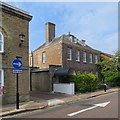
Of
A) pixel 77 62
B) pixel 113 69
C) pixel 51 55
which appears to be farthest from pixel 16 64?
pixel 113 69

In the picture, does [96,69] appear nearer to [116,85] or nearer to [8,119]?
[116,85]

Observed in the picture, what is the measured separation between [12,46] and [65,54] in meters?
9.84

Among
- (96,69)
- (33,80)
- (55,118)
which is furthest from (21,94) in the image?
(96,69)

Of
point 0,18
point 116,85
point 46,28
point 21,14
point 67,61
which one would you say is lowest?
point 116,85

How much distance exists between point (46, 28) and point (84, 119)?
1963cm

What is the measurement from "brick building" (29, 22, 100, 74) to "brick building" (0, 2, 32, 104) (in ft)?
26.8

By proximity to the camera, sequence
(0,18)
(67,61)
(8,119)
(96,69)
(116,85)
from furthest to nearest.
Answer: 1. (96,69)
2. (116,85)
3. (67,61)
4. (0,18)
5. (8,119)

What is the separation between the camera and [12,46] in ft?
33.3

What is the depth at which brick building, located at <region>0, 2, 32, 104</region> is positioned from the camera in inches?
376

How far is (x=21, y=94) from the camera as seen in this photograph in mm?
10266

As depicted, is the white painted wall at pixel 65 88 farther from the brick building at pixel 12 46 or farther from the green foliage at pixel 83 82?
the brick building at pixel 12 46

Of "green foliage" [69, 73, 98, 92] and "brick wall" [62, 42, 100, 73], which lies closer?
"green foliage" [69, 73, 98, 92]

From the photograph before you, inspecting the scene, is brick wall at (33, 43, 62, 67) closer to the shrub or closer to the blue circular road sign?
the shrub

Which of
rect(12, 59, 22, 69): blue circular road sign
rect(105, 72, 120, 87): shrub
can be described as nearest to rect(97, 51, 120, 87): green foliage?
rect(105, 72, 120, 87): shrub
